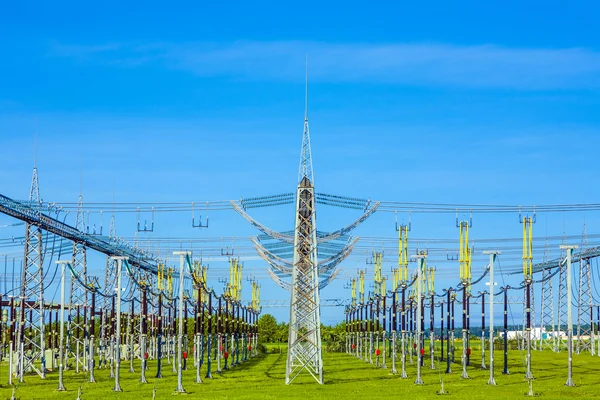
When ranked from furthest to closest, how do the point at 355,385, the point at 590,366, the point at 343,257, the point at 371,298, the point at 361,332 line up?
the point at 361,332 → the point at 371,298 → the point at 590,366 → the point at 343,257 → the point at 355,385

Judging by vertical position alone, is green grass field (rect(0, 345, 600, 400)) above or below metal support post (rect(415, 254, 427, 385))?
below

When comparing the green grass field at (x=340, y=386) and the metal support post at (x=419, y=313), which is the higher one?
the metal support post at (x=419, y=313)

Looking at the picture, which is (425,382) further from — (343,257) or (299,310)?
(343,257)

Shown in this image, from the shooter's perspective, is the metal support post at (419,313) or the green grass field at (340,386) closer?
the green grass field at (340,386)

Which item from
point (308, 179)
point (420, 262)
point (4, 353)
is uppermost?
point (308, 179)

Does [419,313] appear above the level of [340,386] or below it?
above

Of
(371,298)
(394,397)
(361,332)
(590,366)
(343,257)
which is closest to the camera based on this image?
(394,397)

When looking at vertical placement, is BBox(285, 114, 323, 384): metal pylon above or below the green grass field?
above

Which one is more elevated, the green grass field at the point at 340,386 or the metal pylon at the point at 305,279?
the metal pylon at the point at 305,279

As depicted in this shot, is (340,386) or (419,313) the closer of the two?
(340,386)

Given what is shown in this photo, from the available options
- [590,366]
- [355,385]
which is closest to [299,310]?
[355,385]

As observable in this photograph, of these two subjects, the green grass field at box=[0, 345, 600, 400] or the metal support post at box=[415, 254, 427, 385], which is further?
the metal support post at box=[415, 254, 427, 385]

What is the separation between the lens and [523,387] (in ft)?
160

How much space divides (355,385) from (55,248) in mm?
25568
